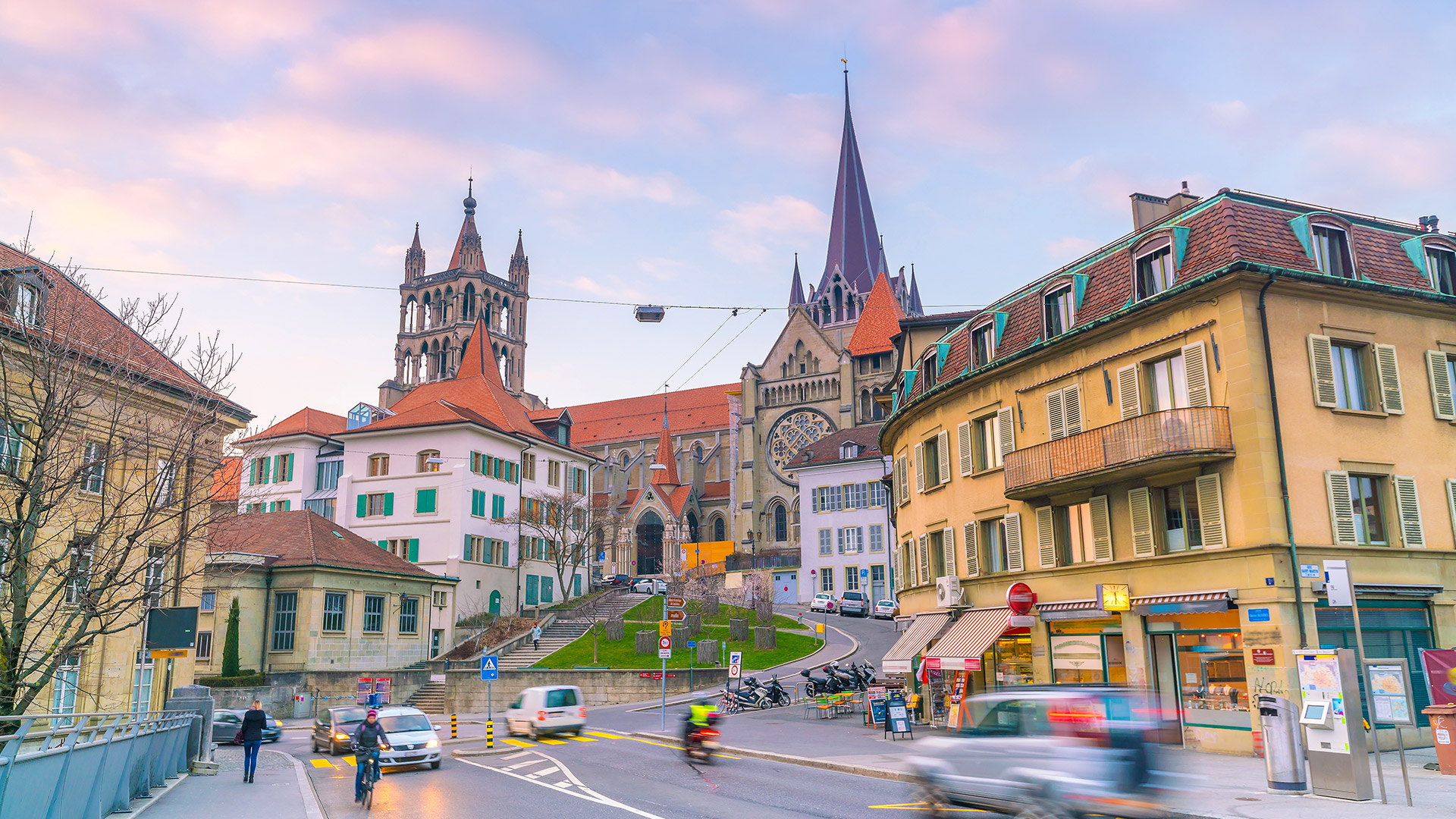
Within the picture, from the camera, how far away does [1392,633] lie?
2003 centimetres

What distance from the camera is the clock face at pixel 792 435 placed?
94.4 m

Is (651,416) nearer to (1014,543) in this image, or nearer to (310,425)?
(310,425)

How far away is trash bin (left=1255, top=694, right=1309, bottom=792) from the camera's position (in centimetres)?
1449

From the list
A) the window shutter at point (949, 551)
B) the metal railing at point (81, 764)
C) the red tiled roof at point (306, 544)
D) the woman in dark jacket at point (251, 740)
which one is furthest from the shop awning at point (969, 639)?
the red tiled roof at point (306, 544)

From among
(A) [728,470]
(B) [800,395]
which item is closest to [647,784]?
(B) [800,395]

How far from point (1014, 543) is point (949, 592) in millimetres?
2845

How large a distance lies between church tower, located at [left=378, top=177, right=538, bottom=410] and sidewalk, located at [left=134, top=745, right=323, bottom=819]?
4189 inches

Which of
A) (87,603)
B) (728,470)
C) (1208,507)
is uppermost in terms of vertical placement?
(728,470)

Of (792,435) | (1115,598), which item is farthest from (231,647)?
(792,435)

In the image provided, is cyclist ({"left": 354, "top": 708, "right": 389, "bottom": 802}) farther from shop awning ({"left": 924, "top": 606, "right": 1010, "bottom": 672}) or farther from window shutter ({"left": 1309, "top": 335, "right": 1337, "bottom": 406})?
window shutter ({"left": 1309, "top": 335, "right": 1337, "bottom": 406})

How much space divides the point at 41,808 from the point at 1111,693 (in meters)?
10.3

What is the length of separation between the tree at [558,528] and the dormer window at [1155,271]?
43.7m

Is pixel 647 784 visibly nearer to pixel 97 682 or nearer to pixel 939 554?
pixel 939 554

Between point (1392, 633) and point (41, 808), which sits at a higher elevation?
point (1392, 633)
